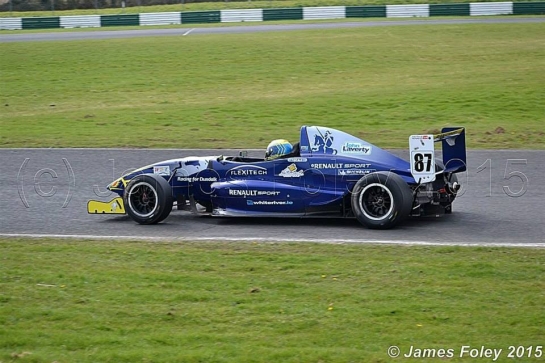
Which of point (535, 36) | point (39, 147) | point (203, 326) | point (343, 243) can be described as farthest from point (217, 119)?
point (535, 36)

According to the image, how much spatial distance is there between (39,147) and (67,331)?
10807mm

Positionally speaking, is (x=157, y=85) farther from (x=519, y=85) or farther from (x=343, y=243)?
(x=343, y=243)

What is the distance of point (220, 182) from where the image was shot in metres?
10.6

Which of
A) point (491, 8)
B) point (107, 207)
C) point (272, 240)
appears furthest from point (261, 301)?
point (491, 8)

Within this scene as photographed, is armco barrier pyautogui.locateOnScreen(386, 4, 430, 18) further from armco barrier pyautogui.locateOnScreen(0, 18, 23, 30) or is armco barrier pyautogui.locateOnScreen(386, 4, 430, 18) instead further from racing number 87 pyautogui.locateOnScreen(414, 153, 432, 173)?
racing number 87 pyautogui.locateOnScreen(414, 153, 432, 173)

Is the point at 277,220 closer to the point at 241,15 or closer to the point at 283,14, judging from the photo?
the point at 283,14

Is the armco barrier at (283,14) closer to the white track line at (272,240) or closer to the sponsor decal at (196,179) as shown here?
the sponsor decal at (196,179)

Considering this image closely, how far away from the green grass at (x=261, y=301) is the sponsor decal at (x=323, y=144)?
1.59 m

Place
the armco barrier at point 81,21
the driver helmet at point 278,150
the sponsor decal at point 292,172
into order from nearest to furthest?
the sponsor decal at point 292,172 → the driver helmet at point 278,150 → the armco barrier at point 81,21

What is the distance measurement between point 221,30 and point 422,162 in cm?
2562

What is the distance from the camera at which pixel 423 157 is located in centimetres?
980

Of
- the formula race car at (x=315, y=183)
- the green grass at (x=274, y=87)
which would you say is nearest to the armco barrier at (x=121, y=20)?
the green grass at (x=274, y=87)

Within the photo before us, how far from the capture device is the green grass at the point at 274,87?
18188 millimetres

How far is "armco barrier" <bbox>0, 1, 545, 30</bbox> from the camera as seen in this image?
37.3 meters
